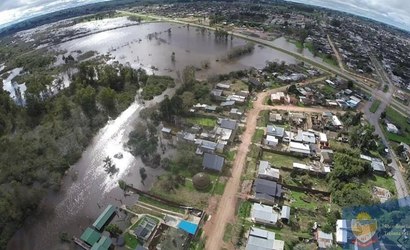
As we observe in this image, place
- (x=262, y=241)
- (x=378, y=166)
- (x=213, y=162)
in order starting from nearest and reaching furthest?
(x=262, y=241), (x=213, y=162), (x=378, y=166)

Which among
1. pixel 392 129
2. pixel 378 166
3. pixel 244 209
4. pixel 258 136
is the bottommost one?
pixel 392 129

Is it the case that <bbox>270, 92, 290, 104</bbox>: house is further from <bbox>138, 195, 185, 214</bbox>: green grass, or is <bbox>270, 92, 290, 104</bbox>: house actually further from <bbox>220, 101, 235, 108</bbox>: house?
<bbox>138, 195, 185, 214</bbox>: green grass

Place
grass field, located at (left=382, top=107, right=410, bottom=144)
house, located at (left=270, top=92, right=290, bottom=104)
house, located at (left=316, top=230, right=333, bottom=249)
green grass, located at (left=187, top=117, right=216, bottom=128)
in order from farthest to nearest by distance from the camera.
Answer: house, located at (left=270, top=92, right=290, bottom=104) → grass field, located at (left=382, top=107, right=410, bottom=144) → green grass, located at (left=187, top=117, right=216, bottom=128) → house, located at (left=316, top=230, right=333, bottom=249)

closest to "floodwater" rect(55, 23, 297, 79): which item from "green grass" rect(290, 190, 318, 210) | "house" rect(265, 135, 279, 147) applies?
"house" rect(265, 135, 279, 147)

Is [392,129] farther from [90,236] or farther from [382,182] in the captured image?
[90,236]

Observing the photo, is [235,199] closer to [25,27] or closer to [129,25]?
[129,25]

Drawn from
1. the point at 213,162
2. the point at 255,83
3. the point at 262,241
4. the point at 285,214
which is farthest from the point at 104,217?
the point at 255,83

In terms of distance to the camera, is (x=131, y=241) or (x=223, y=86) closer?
(x=131, y=241)
